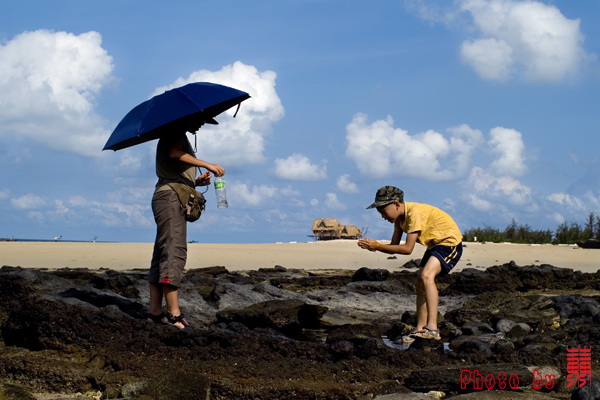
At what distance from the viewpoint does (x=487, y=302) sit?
924 centimetres

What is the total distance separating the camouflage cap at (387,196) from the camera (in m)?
6.42

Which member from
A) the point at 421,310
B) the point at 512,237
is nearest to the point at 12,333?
the point at 421,310

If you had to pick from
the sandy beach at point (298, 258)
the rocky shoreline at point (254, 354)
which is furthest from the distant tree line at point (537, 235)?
the rocky shoreline at point (254, 354)

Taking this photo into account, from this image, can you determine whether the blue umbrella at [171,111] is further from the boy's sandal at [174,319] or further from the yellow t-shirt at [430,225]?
the yellow t-shirt at [430,225]

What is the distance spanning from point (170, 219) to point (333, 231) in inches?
1339

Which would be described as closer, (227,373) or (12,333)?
(227,373)

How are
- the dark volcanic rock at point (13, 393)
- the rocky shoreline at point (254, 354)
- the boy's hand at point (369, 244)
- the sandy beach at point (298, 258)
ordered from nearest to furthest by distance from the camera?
the dark volcanic rock at point (13, 393)
the rocky shoreline at point (254, 354)
the boy's hand at point (369, 244)
the sandy beach at point (298, 258)

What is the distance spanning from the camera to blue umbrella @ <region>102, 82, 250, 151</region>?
6.03 m

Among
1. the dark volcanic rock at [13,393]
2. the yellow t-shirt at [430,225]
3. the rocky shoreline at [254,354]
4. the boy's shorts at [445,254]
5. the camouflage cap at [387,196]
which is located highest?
the camouflage cap at [387,196]

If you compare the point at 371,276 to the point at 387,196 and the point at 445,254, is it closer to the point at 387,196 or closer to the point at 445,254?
the point at 445,254

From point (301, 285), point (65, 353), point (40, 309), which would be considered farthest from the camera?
point (301, 285)

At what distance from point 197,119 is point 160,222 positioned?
3.62 feet

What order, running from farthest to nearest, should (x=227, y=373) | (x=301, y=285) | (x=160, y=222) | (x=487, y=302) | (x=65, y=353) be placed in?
(x=301, y=285)
(x=487, y=302)
(x=160, y=222)
(x=65, y=353)
(x=227, y=373)

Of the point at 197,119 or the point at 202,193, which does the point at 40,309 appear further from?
the point at 197,119
